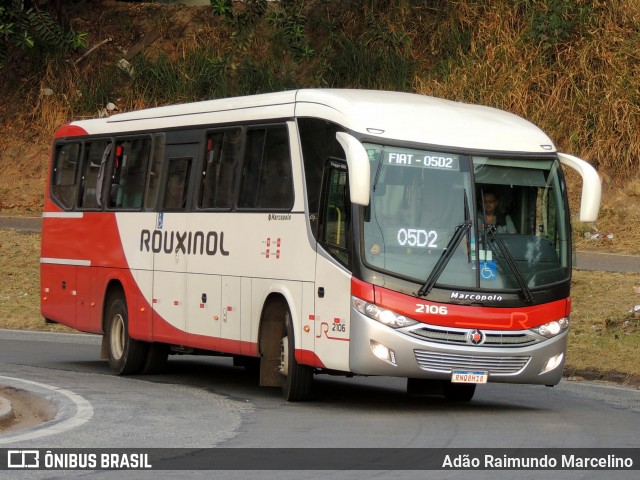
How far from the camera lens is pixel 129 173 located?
19.2 m

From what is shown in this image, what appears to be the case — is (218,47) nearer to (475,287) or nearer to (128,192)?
(128,192)

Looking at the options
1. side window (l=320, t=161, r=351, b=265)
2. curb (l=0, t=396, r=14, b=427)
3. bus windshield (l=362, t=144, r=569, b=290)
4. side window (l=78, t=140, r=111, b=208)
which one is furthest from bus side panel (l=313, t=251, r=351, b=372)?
side window (l=78, t=140, r=111, b=208)

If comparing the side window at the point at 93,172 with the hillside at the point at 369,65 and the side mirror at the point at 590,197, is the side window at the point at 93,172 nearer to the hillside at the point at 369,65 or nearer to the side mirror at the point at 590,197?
the side mirror at the point at 590,197

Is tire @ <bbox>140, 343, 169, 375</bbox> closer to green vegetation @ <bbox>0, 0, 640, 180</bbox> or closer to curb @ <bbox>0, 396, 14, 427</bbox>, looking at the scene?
curb @ <bbox>0, 396, 14, 427</bbox>

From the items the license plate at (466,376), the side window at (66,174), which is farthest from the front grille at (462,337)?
the side window at (66,174)

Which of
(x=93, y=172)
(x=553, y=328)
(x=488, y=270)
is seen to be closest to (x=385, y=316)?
(x=488, y=270)

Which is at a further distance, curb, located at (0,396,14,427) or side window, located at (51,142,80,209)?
side window, located at (51,142,80,209)

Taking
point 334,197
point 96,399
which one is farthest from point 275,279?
point 96,399

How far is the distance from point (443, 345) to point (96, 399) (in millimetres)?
3638

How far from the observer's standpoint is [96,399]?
1477 centimetres

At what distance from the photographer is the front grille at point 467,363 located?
546 inches

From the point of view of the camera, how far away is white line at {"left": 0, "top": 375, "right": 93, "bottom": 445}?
11.6 meters

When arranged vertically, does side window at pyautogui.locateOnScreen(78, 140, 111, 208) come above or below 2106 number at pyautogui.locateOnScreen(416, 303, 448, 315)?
above

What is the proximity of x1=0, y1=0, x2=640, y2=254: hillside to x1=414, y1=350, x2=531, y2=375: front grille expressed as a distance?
13677mm
